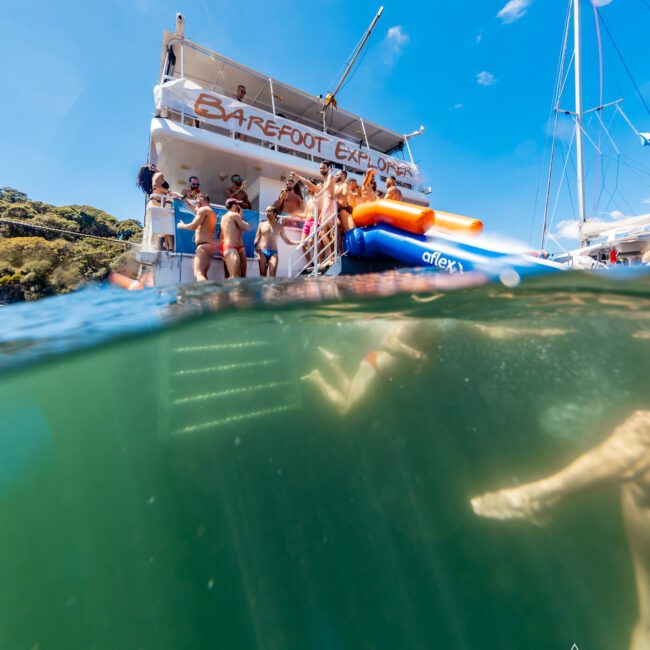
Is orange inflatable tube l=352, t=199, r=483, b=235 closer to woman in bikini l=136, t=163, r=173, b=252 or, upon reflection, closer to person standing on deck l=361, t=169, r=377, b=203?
person standing on deck l=361, t=169, r=377, b=203

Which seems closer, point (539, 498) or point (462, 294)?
point (539, 498)

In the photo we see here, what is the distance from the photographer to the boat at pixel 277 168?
16.7 ft

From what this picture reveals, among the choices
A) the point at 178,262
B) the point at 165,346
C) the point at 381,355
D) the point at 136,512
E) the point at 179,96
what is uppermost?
the point at 179,96

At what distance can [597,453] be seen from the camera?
346 cm

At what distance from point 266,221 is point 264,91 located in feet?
33.1

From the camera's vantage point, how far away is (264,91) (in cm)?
1309

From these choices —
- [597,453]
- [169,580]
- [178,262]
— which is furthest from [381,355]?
[178,262]

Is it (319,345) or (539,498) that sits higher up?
(319,345)

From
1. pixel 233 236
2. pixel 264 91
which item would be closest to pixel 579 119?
pixel 264 91

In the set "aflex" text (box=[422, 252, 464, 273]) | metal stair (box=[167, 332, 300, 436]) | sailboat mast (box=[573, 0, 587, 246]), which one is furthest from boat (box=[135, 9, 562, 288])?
sailboat mast (box=[573, 0, 587, 246])

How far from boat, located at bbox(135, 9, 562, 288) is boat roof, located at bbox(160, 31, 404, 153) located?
4 cm

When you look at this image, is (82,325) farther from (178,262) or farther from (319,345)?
(178,262)

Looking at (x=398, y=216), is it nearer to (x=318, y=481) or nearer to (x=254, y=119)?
(x=318, y=481)

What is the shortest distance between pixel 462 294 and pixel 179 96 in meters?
10.2
